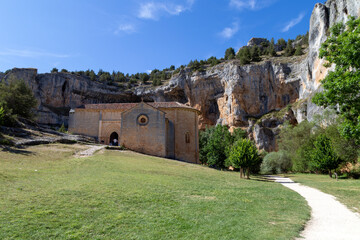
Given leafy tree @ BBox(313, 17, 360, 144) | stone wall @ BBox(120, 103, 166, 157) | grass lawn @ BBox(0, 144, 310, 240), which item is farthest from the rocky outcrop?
leafy tree @ BBox(313, 17, 360, 144)

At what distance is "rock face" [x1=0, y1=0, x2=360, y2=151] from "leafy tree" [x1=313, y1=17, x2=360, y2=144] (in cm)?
2990

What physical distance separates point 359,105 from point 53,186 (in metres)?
15.3

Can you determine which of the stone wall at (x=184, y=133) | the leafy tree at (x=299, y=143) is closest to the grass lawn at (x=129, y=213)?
the leafy tree at (x=299, y=143)

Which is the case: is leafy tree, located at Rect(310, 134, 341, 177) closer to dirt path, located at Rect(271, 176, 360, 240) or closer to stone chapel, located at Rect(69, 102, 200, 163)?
dirt path, located at Rect(271, 176, 360, 240)

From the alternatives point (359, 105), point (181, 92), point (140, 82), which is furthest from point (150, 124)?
point (140, 82)

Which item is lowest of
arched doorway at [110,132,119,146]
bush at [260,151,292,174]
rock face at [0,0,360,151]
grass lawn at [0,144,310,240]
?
bush at [260,151,292,174]

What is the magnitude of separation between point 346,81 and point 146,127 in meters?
25.1

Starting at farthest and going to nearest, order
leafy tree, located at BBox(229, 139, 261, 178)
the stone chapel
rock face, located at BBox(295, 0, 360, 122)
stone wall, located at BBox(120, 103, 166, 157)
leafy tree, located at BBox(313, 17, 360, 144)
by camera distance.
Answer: rock face, located at BBox(295, 0, 360, 122) < the stone chapel < stone wall, located at BBox(120, 103, 166, 157) < leafy tree, located at BBox(229, 139, 261, 178) < leafy tree, located at BBox(313, 17, 360, 144)

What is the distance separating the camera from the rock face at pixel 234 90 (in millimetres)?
47656

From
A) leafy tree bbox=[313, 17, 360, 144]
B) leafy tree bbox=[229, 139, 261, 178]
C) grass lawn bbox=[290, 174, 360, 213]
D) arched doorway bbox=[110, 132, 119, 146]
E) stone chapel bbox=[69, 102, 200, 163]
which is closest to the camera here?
grass lawn bbox=[290, 174, 360, 213]

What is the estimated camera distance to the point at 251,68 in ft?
185

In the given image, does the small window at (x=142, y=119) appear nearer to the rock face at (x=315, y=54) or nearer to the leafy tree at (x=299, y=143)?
the leafy tree at (x=299, y=143)

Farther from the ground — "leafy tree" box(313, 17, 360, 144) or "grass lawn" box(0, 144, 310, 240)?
"leafy tree" box(313, 17, 360, 144)

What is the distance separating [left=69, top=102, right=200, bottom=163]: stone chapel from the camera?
32594 millimetres
